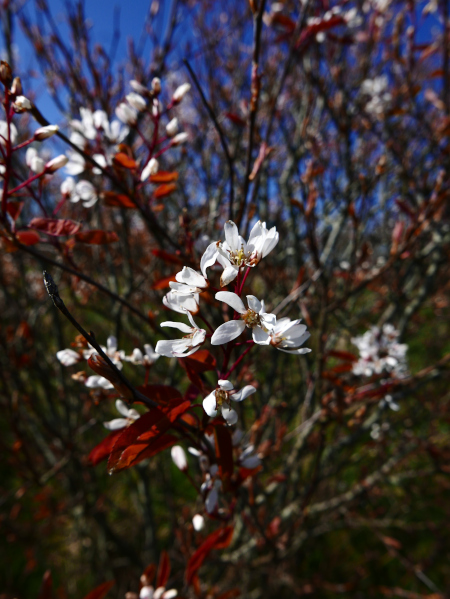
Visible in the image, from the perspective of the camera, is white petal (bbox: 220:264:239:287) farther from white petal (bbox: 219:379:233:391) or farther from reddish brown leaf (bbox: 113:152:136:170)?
reddish brown leaf (bbox: 113:152:136:170)

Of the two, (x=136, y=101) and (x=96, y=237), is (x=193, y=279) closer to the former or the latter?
(x=96, y=237)

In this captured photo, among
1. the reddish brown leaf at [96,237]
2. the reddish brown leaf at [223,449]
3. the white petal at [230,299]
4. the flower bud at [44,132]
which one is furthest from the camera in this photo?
the reddish brown leaf at [96,237]

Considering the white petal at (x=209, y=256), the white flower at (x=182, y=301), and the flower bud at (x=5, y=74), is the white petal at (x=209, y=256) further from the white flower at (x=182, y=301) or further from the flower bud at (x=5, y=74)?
the flower bud at (x=5, y=74)

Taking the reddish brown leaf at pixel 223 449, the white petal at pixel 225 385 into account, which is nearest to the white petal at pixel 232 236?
the white petal at pixel 225 385

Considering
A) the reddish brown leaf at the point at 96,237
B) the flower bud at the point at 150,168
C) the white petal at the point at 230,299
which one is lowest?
the white petal at the point at 230,299

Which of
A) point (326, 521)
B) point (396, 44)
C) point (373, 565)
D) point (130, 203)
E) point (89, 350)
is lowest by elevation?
point (373, 565)

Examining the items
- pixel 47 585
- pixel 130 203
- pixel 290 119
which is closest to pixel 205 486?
pixel 47 585

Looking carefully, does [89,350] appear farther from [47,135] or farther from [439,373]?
[439,373]
